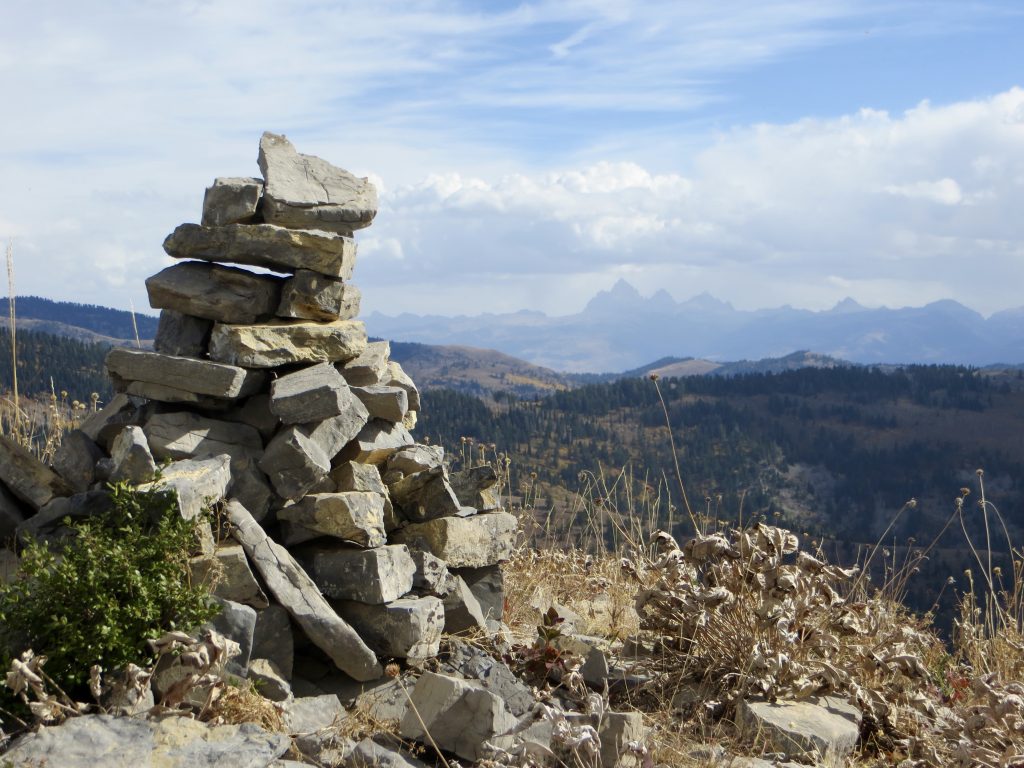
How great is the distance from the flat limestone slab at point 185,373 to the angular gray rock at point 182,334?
183 millimetres

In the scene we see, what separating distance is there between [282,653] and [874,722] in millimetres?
4700

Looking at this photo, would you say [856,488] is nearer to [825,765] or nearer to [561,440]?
[561,440]

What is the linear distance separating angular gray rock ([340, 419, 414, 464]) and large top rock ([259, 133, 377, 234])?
1955 mm

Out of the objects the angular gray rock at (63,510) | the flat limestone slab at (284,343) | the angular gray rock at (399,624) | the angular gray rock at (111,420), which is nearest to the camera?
the angular gray rock at (63,510)

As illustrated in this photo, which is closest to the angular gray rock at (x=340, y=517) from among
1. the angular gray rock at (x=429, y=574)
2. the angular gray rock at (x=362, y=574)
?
the angular gray rock at (x=362, y=574)

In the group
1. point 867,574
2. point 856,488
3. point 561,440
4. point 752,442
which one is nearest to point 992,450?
point 856,488

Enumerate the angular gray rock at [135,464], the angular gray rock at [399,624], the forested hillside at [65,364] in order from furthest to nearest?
the forested hillside at [65,364]
the angular gray rock at [399,624]
the angular gray rock at [135,464]

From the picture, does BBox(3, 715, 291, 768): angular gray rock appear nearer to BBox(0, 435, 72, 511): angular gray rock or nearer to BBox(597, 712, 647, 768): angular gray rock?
BBox(597, 712, 647, 768): angular gray rock

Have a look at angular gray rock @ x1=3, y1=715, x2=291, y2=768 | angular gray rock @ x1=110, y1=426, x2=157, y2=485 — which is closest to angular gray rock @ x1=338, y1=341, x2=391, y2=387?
angular gray rock @ x1=110, y1=426, x2=157, y2=485

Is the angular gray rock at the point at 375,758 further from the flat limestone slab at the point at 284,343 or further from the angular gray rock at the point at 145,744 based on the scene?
the flat limestone slab at the point at 284,343

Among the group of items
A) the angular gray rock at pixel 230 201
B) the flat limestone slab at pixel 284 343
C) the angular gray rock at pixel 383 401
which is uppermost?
the angular gray rock at pixel 230 201

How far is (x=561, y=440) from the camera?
13562cm

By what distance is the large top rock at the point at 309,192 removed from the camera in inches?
347

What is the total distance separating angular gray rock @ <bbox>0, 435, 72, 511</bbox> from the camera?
25.6 ft
